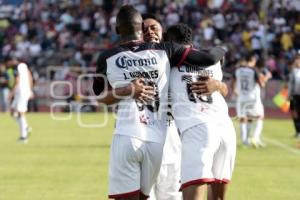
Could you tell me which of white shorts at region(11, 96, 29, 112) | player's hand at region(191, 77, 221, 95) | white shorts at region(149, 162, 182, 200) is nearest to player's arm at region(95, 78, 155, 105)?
player's hand at region(191, 77, 221, 95)

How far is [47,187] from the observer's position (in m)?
13.8

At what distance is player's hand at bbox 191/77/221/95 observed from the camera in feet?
27.3

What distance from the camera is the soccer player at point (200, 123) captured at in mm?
8195

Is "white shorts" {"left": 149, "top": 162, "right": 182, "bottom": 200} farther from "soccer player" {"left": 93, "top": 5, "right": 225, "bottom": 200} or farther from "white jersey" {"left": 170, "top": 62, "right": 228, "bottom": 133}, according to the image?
"soccer player" {"left": 93, "top": 5, "right": 225, "bottom": 200}

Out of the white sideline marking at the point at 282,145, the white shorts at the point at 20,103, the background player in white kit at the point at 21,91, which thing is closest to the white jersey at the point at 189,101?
the white sideline marking at the point at 282,145

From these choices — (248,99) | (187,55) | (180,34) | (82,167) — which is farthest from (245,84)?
A: (187,55)

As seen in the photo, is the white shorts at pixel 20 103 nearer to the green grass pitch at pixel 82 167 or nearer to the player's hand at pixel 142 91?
the green grass pitch at pixel 82 167

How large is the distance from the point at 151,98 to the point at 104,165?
956cm

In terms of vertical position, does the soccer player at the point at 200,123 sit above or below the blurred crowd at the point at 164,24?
below

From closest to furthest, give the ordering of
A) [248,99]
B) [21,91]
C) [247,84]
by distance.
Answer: [247,84]
[248,99]
[21,91]

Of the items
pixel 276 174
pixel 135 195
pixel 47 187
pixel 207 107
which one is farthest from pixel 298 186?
pixel 135 195

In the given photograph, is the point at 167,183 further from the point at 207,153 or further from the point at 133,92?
the point at 133,92

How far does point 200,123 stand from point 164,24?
1394 inches

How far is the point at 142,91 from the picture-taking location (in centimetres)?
757
